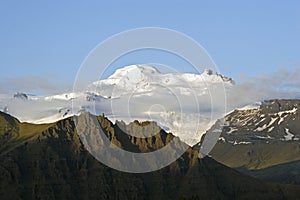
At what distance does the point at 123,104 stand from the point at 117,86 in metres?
10.9

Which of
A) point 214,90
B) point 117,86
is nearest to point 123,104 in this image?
point 117,86

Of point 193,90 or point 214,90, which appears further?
point 214,90

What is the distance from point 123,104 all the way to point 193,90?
17293 millimetres

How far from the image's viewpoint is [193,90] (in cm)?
16238

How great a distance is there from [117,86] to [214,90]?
25904mm

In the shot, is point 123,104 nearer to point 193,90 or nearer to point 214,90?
point 193,90

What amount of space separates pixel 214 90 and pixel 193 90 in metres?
19.8

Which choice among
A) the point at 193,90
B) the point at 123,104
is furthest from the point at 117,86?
the point at 193,90

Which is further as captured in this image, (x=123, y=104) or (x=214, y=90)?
(x=214, y=90)

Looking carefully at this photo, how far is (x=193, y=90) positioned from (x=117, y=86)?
74.5 ft

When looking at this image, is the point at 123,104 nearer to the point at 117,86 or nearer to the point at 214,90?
the point at 117,86

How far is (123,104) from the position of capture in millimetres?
165625
